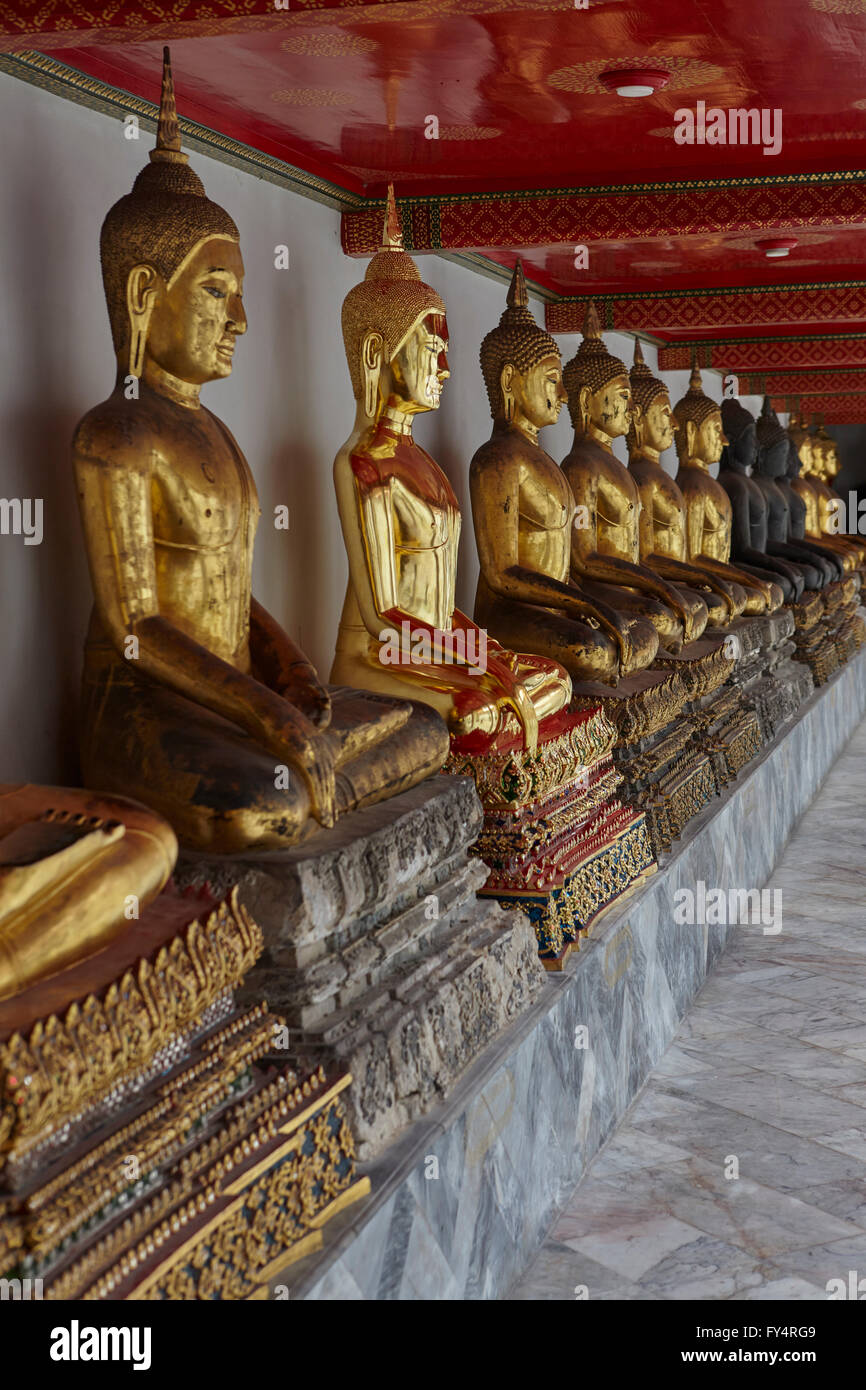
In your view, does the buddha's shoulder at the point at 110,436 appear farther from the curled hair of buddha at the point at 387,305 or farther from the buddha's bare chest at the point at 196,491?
the curled hair of buddha at the point at 387,305

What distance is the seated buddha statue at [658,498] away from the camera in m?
6.92

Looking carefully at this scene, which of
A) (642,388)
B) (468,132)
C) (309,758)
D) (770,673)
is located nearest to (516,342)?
(468,132)

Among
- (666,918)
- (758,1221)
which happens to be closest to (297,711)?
(758,1221)

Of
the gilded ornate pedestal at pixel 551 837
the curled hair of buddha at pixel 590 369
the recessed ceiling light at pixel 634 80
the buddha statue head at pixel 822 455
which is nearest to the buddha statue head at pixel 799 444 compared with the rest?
the buddha statue head at pixel 822 455

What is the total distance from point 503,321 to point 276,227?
96 centimetres

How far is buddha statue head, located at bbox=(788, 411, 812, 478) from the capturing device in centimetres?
1189

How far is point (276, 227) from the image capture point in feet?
14.4

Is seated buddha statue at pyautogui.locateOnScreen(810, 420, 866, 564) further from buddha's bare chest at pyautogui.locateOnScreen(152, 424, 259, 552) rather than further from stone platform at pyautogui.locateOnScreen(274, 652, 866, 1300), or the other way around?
buddha's bare chest at pyautogui.locateOnScreen(152, 424, 259, 552)

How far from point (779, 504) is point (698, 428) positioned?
7.57 feet

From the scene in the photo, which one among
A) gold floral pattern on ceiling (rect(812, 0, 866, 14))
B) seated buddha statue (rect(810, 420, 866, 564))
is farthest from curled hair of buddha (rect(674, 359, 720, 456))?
gold floral pattern on ceiling (rect(812, 0, 866, 14))

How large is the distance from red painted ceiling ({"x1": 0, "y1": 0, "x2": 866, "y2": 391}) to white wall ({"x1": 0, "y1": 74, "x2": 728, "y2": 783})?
0.16 metres

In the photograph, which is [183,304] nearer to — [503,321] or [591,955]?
[591,955]

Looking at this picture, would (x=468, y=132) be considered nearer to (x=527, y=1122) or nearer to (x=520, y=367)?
(x=520, y=367)
